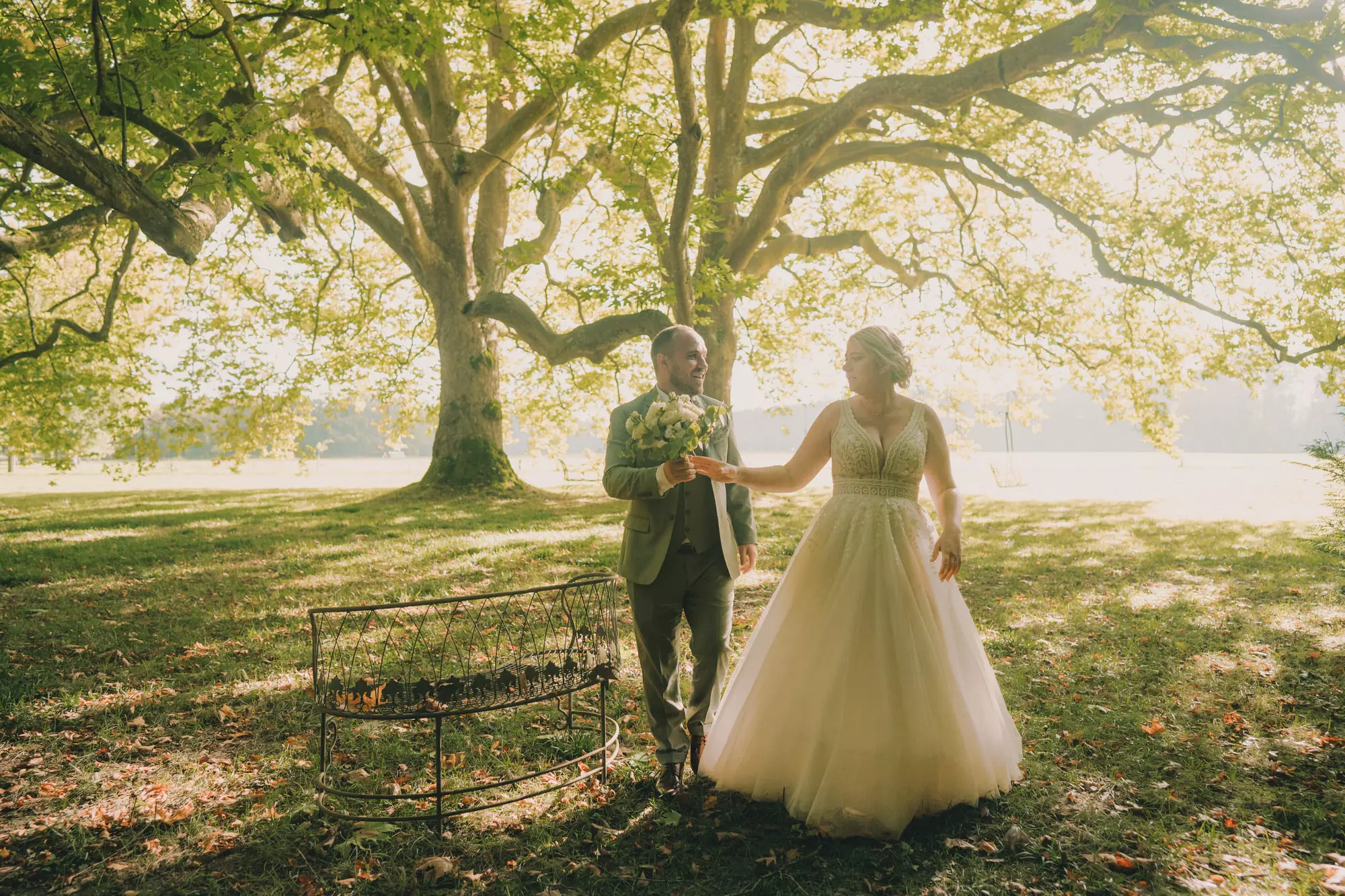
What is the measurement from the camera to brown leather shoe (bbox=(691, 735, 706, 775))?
464cm

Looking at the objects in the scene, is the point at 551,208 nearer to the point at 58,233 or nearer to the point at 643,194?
the point at 58,233

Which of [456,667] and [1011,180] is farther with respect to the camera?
[1011,180]

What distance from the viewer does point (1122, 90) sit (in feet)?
49.9

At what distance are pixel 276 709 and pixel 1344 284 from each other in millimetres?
16837

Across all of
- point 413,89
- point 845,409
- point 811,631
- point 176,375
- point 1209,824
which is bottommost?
point 1209,824

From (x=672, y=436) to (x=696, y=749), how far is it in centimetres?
197

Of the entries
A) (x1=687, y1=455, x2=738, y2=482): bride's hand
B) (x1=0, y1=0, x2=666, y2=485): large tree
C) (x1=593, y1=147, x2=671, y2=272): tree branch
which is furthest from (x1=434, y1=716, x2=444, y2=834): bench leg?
(x1=0, y1=0, x2=666, y2=485): large tree

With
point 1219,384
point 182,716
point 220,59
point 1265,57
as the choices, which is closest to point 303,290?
point 220,59

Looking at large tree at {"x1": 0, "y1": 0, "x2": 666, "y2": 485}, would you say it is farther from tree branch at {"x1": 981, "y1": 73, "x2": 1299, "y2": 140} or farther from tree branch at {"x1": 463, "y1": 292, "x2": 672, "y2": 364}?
tree branch at {"x1": 981, "y1": 73, "x2": 1299, "y2": 140}

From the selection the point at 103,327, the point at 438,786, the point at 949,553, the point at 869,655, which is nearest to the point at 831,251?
the point at 103,327

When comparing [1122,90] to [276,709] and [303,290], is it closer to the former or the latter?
[276,709]

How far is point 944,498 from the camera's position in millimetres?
4516

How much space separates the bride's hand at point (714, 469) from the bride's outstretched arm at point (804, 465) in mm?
113

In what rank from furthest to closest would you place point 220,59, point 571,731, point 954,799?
point 220,59, point 571,731, point 954,799
